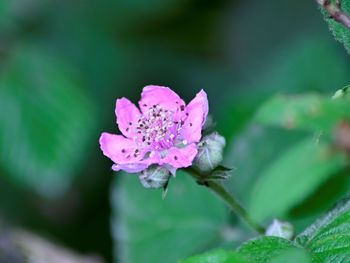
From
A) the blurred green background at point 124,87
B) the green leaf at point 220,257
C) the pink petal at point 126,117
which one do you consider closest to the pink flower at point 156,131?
the pink petal at point 126,117

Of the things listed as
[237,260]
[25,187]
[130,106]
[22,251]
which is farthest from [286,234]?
[25,187]

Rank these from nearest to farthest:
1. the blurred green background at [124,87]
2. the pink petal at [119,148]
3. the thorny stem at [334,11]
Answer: the thorny stem at [334,11]
the pink petal at [119,148]
the blurred green background at [124,87]

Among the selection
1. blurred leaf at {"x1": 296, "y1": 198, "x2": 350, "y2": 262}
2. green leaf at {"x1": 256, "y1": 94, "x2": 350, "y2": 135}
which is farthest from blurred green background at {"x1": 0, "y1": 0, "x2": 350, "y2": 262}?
green leaf at {"x1": 256, "y1": 94, "x2": 350, "y2": 135}

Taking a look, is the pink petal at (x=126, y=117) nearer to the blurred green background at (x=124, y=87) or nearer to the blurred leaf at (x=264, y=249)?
the blurred leaf at (x=264, y=249)

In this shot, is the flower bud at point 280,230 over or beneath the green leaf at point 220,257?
over

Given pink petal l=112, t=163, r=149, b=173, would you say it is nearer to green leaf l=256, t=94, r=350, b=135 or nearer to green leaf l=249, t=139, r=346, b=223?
green leaf l=249, t=139, r=346, b=223

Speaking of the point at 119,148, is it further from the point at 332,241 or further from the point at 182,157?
the point at 332,241

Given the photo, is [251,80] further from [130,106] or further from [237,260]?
[237,260]
